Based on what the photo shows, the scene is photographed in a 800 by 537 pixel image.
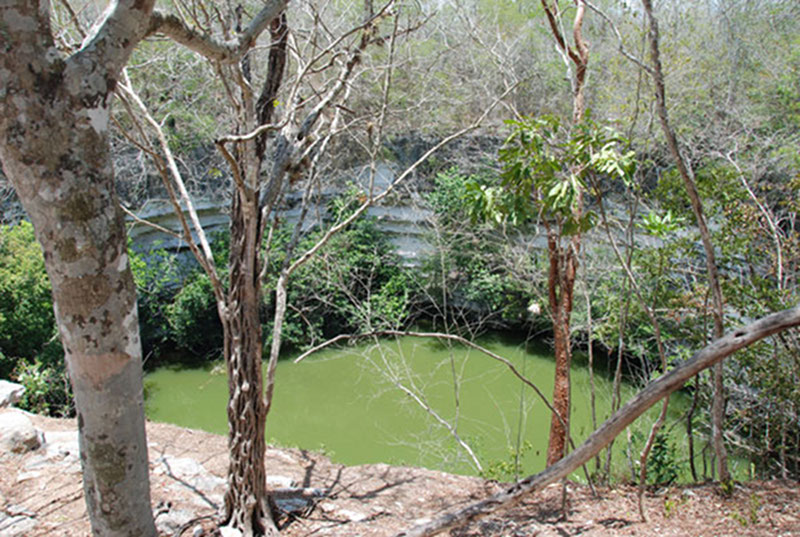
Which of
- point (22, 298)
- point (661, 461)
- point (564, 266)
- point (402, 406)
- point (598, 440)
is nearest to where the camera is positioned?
point (598, 440)

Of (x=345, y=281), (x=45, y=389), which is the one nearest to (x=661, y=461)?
(x=345, y=281)

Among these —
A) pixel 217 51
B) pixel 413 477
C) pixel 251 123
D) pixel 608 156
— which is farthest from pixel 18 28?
pixel 413 477

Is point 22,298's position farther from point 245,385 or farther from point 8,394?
point 245,385

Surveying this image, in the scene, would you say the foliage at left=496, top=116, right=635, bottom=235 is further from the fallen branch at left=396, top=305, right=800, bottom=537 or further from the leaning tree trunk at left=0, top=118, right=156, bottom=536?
the leaning tree trunk at left=0, top=118, right=156, bottom=536

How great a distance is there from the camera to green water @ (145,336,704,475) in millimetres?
6387

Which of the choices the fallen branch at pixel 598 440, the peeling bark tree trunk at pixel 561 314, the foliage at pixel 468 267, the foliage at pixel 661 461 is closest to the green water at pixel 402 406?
the foliage at pixel 468 267

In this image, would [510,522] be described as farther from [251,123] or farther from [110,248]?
[110,248]

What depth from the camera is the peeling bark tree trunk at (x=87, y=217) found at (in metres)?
1.02

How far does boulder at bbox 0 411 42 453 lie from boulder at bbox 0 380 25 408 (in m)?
1.21

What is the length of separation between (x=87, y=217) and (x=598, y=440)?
100 centimetres

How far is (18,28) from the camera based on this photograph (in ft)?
3.29

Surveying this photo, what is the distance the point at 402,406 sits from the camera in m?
7.16

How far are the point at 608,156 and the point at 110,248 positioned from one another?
6.90 ft

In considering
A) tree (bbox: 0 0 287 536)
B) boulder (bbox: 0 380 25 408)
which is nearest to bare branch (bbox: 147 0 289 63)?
tree (bbox: 0 0 287 536)
